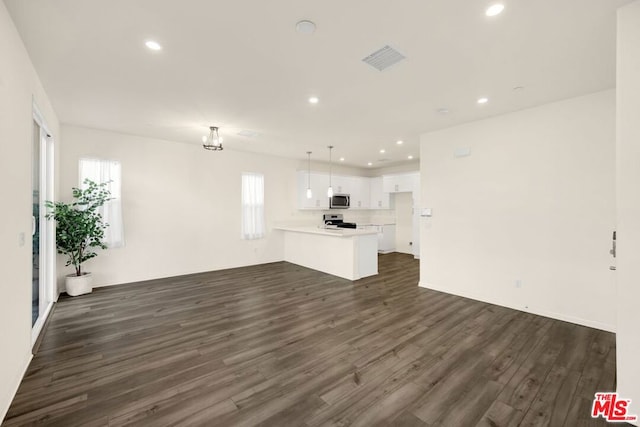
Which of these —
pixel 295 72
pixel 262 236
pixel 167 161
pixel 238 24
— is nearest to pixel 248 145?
pixel 167 161

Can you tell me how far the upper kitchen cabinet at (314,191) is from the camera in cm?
740

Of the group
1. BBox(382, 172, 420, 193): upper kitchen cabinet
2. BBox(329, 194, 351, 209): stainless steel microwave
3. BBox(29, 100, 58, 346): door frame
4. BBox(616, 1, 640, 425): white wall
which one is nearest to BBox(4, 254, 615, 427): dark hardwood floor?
BBox(29, 100, 58, 346): door frame

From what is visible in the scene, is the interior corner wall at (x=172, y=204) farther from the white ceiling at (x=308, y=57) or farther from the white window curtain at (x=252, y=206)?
the white ceiling at (x=308, y=57)

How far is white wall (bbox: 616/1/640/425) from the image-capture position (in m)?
1.80

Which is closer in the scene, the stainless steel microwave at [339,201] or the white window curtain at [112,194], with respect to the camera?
the white window curtain at [112,194]

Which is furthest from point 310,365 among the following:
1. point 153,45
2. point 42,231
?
point 42,231

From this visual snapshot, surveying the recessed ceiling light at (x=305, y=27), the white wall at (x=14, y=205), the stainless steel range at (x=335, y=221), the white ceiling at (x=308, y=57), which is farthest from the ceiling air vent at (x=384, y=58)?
the stainless steel range at (x=335, y=221)

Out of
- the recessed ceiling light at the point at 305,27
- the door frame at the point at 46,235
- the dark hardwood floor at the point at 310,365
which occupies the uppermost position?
the recessed ceiling light at the point at 305,27

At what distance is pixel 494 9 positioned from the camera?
6.11 ft

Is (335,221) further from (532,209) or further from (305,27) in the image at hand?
(305,27)

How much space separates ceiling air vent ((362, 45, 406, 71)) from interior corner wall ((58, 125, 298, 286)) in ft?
14.9

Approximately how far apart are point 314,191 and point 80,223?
5.02 metres

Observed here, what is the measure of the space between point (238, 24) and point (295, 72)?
795 millimetres

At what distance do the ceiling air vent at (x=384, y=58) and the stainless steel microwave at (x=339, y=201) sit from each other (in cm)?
528
